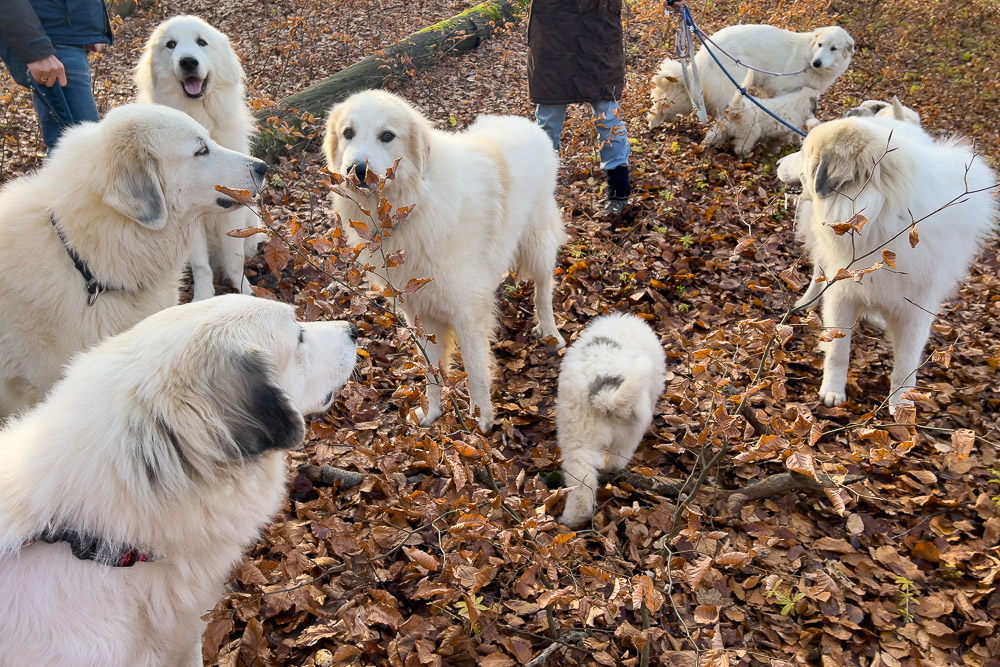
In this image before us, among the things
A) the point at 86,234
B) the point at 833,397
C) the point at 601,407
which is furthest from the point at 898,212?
the point at 86,234

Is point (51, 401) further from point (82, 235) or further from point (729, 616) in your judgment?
point (729, 616)

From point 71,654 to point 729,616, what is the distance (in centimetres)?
250

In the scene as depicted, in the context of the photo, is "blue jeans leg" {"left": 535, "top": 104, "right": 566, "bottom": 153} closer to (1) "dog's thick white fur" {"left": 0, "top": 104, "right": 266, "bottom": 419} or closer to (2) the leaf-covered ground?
(2) the leaf-covered ground

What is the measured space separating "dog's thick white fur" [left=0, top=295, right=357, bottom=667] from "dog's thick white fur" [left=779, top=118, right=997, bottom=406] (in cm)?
287

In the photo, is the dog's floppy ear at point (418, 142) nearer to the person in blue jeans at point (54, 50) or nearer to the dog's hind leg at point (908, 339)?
the person in blue jeans at point (54, 50)

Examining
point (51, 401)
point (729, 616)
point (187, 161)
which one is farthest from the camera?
point (187, 161)

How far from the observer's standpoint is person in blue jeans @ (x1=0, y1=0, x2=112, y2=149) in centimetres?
348

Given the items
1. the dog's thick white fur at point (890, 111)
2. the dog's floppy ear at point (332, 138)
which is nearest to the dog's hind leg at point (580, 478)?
the dog's floppy ear at point (332, 138)

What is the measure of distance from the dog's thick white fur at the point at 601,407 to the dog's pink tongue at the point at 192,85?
354cm

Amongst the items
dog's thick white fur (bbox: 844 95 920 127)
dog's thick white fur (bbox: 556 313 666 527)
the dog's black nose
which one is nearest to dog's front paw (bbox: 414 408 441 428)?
dog's thick white fur (bbox: 556 313 666 527)

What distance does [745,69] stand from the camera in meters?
8.05

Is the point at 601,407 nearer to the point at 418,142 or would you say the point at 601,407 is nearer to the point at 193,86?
the point at 418,142

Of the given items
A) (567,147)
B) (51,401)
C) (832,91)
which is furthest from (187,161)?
(832,91)

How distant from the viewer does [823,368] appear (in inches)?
153
